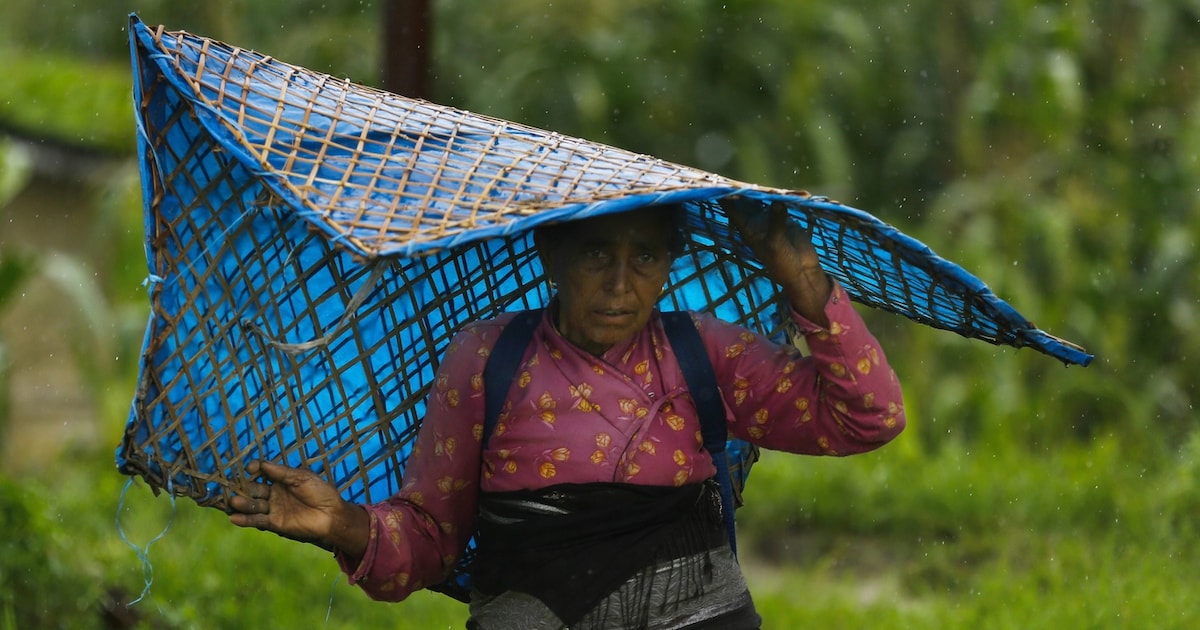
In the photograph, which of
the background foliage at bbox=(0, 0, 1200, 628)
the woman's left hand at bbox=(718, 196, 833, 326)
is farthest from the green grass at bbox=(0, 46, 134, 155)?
the woman's left hand at bbox=(718, 196, 833, 326)

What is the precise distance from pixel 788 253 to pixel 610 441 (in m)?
0.41

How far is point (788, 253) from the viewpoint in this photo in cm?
227

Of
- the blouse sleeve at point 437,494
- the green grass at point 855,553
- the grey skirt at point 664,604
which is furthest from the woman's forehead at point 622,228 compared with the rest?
the green grass at point 855,553

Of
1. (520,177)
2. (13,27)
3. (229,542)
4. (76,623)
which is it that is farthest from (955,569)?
(13,27)

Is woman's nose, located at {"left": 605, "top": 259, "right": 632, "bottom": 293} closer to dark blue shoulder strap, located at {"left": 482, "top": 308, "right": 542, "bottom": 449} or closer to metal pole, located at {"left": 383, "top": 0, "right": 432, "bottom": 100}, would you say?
dark blue shoulder strap, located at {"left": 482, "top": 308, "right": 542, "bottom": 449}

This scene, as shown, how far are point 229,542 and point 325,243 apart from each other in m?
2.83

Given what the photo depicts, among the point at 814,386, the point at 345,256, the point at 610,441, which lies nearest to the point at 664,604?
the point at 610,441

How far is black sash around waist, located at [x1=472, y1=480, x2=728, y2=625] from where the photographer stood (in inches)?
92.2

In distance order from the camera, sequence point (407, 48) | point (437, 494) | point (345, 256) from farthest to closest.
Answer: point (407, 48) < point (345, 256) < point (437, 494)

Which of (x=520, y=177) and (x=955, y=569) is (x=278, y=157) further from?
(x=955, y=569)

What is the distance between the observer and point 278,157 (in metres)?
2.27

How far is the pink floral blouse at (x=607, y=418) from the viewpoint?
2332 mm

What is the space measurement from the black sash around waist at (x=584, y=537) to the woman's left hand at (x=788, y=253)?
373 mm

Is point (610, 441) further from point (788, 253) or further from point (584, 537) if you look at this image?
point (788, 253)
